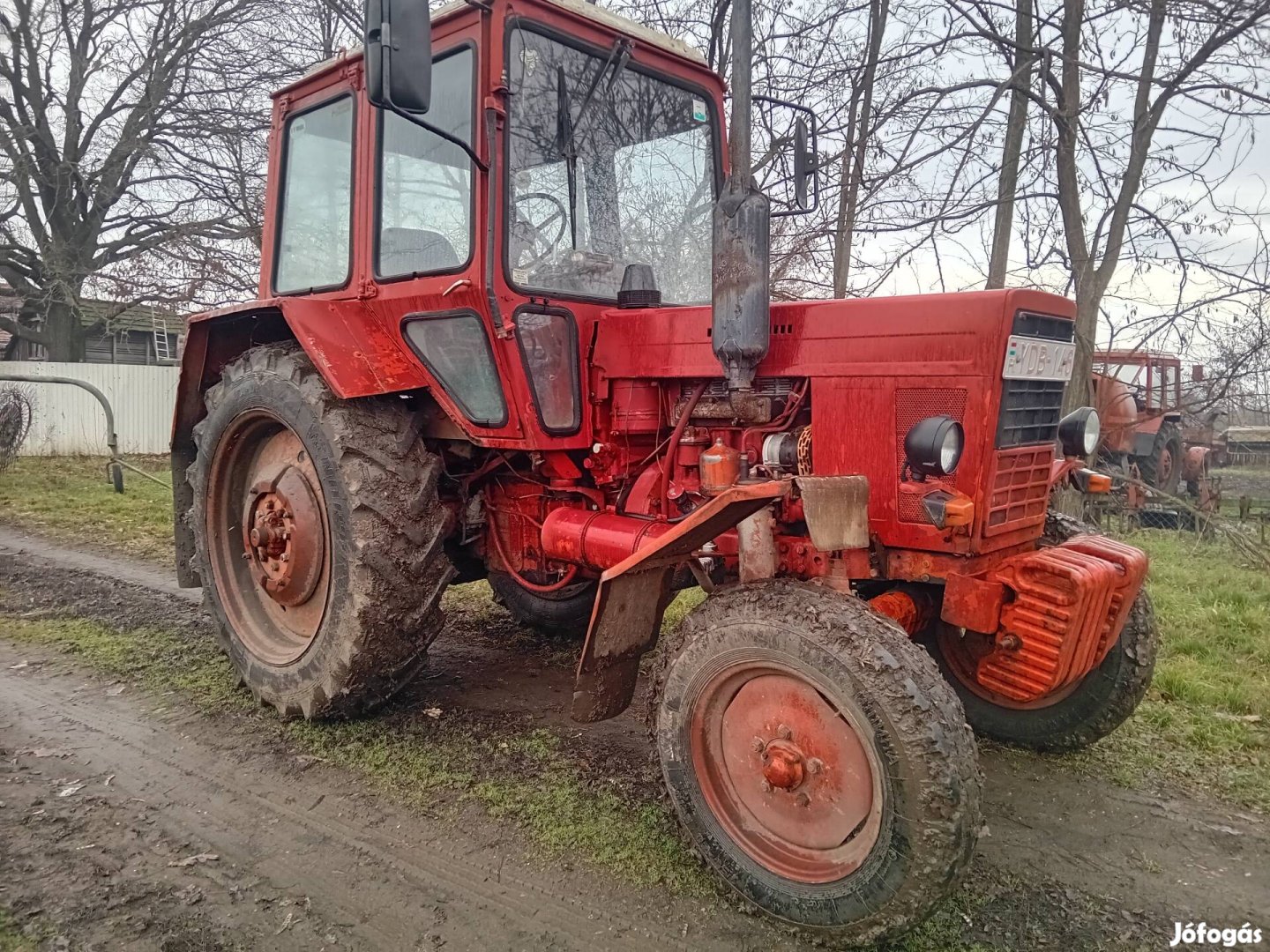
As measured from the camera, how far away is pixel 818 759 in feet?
8.41

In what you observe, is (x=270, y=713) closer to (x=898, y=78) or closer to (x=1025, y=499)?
(x=1025, y=499)

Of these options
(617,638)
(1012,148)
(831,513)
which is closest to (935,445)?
(831,513)

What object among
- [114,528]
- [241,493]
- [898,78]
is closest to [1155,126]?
[898,78]

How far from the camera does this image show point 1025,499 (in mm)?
3119

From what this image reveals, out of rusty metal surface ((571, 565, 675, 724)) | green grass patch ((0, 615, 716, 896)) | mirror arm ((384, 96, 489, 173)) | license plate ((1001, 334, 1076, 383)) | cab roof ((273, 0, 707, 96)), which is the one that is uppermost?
cab roof ((273, 0, 707, 96))

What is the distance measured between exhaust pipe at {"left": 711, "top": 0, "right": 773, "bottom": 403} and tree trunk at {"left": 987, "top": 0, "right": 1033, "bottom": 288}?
4638 millimetres

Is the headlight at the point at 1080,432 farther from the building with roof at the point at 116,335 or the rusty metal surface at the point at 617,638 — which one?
the building with roof at the point at 116,335

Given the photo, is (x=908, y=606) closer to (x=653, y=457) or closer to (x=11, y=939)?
(x=653, y=457)

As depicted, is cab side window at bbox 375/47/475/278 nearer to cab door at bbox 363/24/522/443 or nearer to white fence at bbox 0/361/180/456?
cab door at bbox 363/24/522/443

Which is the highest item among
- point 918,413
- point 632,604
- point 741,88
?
point 741,88

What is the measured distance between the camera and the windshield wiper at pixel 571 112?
11.8ft

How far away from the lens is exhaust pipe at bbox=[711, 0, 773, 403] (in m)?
2.76

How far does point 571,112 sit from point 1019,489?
218cm

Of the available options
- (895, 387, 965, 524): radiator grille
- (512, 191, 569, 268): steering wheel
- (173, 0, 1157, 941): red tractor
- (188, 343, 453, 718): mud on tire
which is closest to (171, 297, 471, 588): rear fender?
(173, 0, 1157, 941): red tractor
